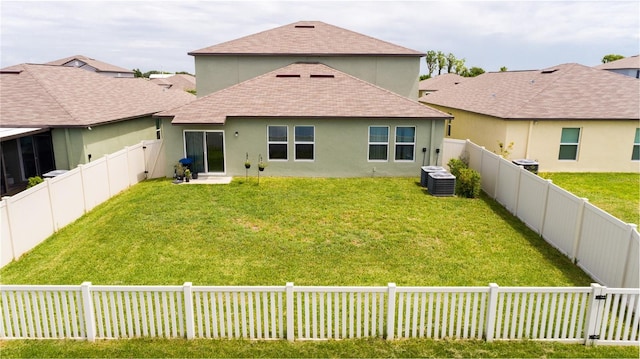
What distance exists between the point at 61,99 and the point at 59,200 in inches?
314

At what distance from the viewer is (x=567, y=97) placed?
19938 millimetres

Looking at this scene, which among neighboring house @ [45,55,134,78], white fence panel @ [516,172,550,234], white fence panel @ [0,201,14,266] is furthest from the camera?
neighboring house @ [45,55,134,78]

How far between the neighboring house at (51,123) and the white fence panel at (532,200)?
53.6 ft

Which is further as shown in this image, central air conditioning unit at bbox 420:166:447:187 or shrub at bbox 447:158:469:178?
central air conditioning unit at bbox 420:166:447:187

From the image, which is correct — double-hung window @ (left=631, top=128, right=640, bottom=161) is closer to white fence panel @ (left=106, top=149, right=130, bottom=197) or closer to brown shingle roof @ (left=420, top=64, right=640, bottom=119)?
brown shingle roof @ (left=420, top=64, right=640, bottom=119)

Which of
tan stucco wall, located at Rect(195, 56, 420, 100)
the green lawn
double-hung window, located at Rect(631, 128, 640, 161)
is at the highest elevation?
tan stucco wall, located at Rect(195, 56, 420, 100)

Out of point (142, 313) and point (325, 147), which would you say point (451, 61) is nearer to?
point (325, 147)

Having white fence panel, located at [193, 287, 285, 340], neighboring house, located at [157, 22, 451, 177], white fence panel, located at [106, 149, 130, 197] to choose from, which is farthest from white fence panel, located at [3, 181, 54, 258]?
neighboring house, located at [157, 22, 451, 177]

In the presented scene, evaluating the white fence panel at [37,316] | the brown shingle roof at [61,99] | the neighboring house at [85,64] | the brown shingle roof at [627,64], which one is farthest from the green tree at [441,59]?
the white fence panel at [37,316]

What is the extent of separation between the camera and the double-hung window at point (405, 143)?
18562mm

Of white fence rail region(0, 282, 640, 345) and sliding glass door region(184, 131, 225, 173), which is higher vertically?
sliding glass door region(184, 131, 225, 173)

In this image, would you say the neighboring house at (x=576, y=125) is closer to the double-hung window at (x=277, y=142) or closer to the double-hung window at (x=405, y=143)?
the double-hung window at (x=405, y=143)

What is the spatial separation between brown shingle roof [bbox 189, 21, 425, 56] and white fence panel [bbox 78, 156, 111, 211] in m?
10.9

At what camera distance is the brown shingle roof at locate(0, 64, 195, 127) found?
1645 cm
